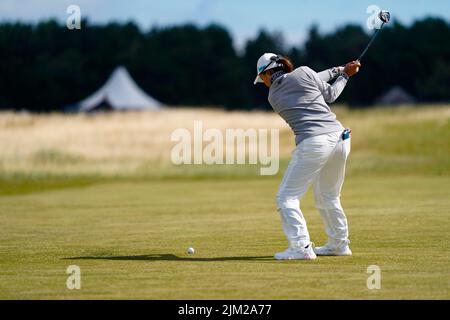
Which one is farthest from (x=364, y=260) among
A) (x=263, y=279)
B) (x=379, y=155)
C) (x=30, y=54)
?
(x=30, y=54)

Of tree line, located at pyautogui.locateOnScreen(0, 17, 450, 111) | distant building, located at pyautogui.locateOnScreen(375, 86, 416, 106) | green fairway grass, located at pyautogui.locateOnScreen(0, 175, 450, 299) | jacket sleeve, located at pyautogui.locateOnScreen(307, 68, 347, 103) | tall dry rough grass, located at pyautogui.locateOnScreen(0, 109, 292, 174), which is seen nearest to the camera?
green fairway grass, located at pyautogui.locateOnScreen(0, 175, 450, 299)

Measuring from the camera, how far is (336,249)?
13.0 metres

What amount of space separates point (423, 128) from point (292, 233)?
39.8 meters

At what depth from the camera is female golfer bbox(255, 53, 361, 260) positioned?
1236cm

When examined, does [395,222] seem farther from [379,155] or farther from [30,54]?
[30,54]

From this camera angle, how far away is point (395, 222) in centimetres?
→ 1761

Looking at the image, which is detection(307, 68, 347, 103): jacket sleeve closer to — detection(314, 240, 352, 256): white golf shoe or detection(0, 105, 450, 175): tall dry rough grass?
detection(314, 240, 352, 256): white golf shoe

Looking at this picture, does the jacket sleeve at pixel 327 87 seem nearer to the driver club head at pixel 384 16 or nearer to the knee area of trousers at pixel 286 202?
the knee area of trousers at pixel 286 202

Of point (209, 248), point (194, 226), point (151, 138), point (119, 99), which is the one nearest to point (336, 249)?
point (209, 248)

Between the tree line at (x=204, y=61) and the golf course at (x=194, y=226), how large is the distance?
53.2 meters

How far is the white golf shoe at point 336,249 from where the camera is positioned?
1293 cm

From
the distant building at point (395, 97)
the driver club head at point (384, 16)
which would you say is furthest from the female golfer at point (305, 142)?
the distant building at point (395, 97)
